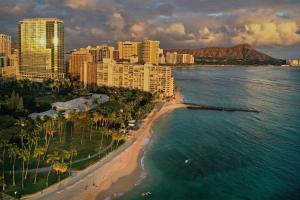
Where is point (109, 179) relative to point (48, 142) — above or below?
below

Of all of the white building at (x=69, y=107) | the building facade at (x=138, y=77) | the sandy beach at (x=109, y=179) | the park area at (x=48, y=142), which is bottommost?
the sandy beach at (x=109, y=179)

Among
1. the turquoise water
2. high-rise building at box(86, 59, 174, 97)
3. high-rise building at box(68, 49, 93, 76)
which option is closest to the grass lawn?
the turquoise water

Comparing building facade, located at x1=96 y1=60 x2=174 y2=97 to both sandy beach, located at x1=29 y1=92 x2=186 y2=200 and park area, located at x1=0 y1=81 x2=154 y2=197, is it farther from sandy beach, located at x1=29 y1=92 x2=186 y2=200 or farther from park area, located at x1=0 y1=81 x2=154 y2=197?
sandy beach, located at x1=29 y1=92 x2=186 y2=200

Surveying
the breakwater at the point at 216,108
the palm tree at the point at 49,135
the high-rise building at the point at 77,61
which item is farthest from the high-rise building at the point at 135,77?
the palm tree at the point at 49,135

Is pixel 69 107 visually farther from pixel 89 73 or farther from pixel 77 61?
pixel 77 61

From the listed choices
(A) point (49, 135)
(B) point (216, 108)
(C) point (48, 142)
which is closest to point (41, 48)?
(B) point (216, 108)

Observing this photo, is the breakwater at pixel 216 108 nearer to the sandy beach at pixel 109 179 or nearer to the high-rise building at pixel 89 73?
the sandy beach at pixel 109 179

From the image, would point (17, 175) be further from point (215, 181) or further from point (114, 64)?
point (114, 64)

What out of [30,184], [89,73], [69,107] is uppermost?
[89,73]
